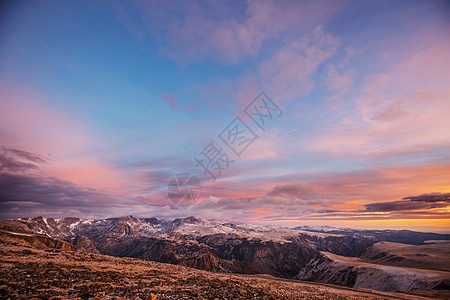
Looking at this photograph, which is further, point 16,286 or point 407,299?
point 407,299

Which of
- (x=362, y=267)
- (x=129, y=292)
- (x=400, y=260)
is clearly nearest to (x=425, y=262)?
(x=400, y=260)

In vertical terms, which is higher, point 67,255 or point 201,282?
point 67,255

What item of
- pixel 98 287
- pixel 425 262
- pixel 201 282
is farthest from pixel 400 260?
pixel 98 287

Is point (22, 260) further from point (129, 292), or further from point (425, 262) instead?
point (425, 262)

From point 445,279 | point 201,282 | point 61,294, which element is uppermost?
point 61,294

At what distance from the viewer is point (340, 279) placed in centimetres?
12538

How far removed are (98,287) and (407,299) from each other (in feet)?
175

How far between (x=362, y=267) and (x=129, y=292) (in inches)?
5810

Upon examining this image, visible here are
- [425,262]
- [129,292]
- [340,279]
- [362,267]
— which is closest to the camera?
[129,292]

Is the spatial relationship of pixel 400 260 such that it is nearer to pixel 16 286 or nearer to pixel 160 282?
pixel 160 282

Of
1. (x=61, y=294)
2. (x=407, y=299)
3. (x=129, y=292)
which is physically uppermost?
(x=61, y=294)

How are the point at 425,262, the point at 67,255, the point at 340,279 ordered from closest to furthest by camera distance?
the point at 67,255 < the point at 340,279 < the point at 425,262

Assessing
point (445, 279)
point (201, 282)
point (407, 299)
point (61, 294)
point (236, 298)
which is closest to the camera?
point (61, 294)

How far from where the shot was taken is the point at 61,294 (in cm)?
1484
